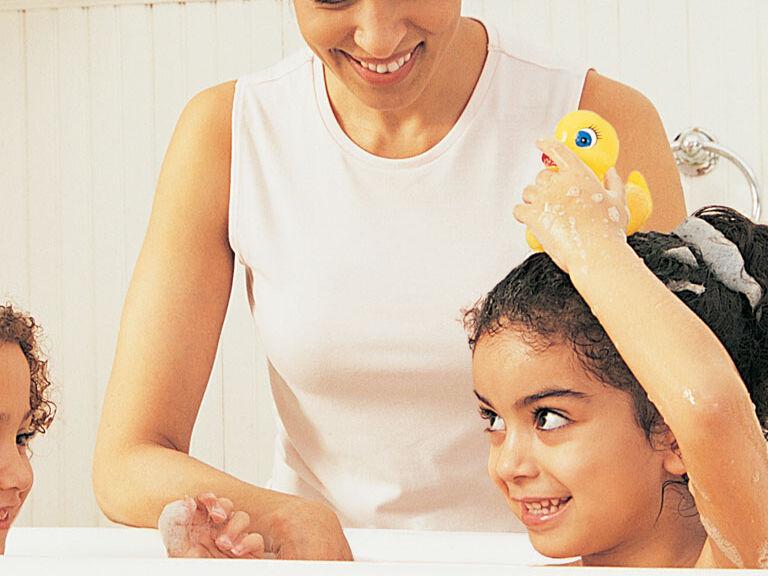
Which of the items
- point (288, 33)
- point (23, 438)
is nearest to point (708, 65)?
point (288, 33)

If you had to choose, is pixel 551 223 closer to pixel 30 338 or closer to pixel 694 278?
pixel 694 278

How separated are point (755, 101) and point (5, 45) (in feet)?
5.35

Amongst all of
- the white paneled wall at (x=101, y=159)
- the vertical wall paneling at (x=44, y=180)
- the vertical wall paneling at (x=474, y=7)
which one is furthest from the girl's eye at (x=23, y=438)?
the vertical wall paneling at (x=474, y=7)

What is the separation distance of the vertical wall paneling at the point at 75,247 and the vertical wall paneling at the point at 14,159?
90mm

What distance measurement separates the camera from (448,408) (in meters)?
1.15

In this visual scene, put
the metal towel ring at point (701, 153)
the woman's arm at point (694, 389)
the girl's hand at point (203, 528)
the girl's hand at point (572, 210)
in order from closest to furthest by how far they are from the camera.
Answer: the woman's arm at point (694, 389) → the girl's hand at point (572, 210) → the girl's hand at point (203, 528) → the metal towel ring at point (701, 153)

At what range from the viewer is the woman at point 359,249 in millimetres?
1100

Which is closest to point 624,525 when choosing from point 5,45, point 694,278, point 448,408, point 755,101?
point 694,278

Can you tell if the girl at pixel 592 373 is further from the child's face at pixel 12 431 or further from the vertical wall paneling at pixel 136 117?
the vertical wall paneling at pixel 136 117

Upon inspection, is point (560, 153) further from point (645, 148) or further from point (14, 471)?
point (14, 471)

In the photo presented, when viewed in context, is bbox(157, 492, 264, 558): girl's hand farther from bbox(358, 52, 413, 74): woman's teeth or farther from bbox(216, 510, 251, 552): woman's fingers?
bbox(358, 52, 413, 74): woman's teeth

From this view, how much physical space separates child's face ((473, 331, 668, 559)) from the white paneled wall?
146 centimetres

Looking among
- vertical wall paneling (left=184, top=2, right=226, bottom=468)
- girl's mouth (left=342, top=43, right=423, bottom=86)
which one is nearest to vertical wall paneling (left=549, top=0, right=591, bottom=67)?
vertical wall paneling (left=184, top=2, right=226, bottom=468)

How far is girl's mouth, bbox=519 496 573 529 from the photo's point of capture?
87 centimetres
